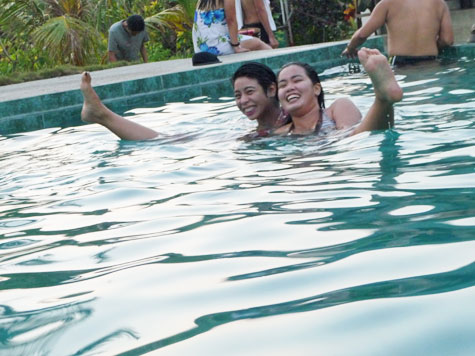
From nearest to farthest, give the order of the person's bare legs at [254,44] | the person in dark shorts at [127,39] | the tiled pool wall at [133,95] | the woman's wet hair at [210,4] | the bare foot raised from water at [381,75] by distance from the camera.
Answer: the bare foot raised from water at [381,75] < the tiled pool wall at [133,95] < the woman's wet hair at [210,4] < the person's bare legs at [254,44] < the person in dark shorts at [127,39]

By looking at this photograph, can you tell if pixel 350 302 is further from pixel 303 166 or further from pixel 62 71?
pixel 62 71

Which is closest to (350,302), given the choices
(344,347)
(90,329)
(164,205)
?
(344,347)

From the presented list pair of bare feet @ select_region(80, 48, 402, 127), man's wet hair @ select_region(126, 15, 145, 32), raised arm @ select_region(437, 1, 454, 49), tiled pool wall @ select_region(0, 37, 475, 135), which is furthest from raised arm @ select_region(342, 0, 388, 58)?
man's wet hair @ select_region(126, 15, 145, 32)

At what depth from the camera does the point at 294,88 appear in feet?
17.8

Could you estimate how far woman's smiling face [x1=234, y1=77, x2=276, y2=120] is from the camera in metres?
5.80

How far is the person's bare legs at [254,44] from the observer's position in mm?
11195

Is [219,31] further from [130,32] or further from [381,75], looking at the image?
[381,75]

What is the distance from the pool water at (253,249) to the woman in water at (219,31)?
5.56m

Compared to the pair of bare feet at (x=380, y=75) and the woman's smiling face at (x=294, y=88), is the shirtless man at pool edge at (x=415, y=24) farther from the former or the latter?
the pair of bare feet at (x=380, y=75)

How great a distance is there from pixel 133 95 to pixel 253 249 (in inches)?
264

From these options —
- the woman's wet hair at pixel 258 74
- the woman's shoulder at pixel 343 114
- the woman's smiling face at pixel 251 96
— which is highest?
the woman's wet hair at pixel 258 74

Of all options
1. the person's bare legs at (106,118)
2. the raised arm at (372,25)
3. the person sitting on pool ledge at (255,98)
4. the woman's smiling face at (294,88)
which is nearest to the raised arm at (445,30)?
the raised arm at (372,25)

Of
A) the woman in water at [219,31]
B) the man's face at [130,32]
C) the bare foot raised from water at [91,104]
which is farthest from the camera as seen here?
the man's face at [130,32]

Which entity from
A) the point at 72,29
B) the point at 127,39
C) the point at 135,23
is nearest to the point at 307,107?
the point at 135,23
